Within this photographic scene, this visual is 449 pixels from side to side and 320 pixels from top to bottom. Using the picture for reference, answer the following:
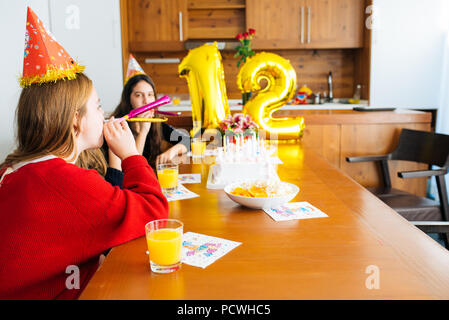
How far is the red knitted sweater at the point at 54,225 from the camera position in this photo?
0.83m

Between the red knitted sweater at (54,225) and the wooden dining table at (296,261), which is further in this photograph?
the red knitted sweater at (54,225)

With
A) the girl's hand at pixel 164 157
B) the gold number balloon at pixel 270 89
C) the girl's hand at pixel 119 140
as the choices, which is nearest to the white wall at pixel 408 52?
the gold number balloon at pixel 270 89

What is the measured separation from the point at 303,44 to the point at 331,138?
214 cm

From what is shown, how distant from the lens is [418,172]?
2.07 metres

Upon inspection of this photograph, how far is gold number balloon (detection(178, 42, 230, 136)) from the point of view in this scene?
6.44ft

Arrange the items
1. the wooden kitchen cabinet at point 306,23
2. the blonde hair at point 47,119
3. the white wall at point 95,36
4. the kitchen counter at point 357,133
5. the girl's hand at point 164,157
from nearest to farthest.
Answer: the blonde hair at point 47,119
the girl's hand at point 164,157
the kitchen counter at point 357,133
the white wall at point 95,36
the wooden kitchen cabinet at point 306,23

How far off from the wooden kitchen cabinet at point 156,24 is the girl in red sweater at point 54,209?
3.46m

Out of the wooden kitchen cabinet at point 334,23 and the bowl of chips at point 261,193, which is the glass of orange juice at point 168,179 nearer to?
the bowl of chips at point 261,193

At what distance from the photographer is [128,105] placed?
2.30 metres

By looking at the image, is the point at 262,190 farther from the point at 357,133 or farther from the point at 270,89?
the point at 357,133

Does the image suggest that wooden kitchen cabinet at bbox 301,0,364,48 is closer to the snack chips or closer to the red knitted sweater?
the snack chips

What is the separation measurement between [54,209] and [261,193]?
0.54 meters

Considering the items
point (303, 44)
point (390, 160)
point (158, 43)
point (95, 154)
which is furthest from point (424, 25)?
point (95, 154)
